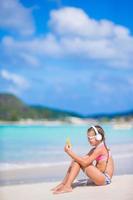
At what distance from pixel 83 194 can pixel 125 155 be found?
321 millimetres

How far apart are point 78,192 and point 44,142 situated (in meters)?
0.36

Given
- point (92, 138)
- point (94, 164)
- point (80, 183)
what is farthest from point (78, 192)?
point (92, 138)

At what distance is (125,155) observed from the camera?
138 inches

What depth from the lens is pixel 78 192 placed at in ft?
11.2

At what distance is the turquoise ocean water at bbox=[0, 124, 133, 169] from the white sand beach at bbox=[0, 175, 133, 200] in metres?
0.14

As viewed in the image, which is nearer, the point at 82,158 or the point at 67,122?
the point at 82,158

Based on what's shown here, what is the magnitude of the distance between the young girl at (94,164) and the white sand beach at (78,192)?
35 mm

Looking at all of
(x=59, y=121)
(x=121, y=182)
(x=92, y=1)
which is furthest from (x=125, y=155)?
(x=92, y=1)

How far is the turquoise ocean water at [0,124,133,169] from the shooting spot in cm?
347

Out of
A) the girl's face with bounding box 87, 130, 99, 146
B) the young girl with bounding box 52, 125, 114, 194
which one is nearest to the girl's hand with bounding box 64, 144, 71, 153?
the young girl with bounding box 52, 125, 114, 194

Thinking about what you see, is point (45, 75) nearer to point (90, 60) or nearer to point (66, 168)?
point (90, 60)

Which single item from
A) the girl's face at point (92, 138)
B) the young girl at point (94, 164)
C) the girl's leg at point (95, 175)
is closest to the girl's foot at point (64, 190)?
the young girl at point (94, 164)

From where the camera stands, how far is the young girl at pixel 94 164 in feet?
11.1

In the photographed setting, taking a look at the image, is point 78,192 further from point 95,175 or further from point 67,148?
point 67,148
